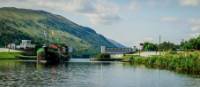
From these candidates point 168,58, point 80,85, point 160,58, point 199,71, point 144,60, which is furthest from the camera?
point 144,60

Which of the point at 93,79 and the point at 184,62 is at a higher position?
the point at 184,62

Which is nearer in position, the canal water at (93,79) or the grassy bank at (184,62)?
the canal water at (93,79)

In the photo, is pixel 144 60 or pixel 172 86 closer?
pixel 172 86

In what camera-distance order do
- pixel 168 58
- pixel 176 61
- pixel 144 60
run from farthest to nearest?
pixel 144 60 < pixel 168 58 < pixel 176 61

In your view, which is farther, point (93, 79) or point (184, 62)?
point (184, 62)

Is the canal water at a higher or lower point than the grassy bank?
lower

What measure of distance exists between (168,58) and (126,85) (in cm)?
7331

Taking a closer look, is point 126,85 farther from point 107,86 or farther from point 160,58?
point 160,58

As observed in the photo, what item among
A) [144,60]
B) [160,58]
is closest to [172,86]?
[160,58]

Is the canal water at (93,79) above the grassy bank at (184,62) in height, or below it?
below

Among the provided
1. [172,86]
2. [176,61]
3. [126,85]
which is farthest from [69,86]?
[176,61]

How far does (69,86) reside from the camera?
70812 mm

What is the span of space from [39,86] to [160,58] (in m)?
93.2

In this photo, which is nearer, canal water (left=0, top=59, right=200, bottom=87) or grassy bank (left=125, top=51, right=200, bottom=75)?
canal water (left=0, top=59, right=200, bottom=87)
